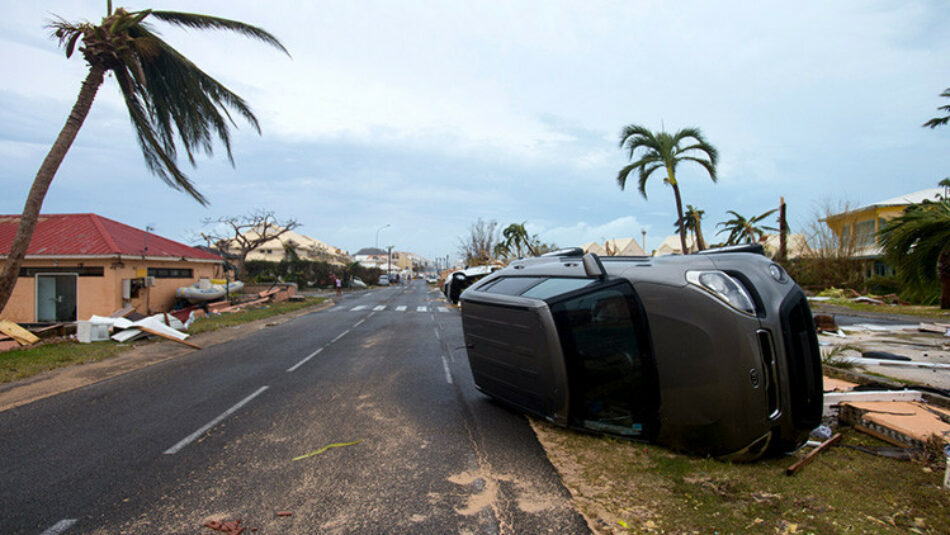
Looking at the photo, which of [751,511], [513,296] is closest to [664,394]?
[751,511]

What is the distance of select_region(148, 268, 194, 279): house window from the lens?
21097 millimetres

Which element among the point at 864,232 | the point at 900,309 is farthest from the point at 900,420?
the point at 864,232

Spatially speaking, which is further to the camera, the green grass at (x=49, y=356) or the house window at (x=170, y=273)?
the house window at (x=170, y=273)

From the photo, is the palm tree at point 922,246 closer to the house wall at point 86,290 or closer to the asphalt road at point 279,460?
the asphalt road at point 279,460

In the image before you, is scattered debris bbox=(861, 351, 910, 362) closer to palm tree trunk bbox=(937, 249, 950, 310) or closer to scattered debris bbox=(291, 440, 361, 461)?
scattered debris bbox=(291, 440, 361, 461)

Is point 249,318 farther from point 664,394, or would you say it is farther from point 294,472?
point 664,394

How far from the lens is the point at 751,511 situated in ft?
9.75

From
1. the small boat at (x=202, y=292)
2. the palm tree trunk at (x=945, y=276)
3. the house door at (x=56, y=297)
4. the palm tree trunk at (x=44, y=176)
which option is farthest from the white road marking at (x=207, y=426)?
the palm tree trunk at (x=945, y=276)

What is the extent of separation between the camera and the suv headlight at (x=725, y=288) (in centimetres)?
329

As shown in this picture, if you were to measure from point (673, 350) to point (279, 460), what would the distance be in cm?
350

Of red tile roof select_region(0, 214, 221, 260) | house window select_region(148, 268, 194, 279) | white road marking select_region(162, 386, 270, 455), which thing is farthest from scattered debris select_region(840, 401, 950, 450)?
house window select_region(148, 268, 194, 279)

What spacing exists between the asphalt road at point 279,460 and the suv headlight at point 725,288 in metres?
1.82

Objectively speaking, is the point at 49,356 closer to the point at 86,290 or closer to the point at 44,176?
the point at 44,176

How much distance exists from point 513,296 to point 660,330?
4.62 feet
